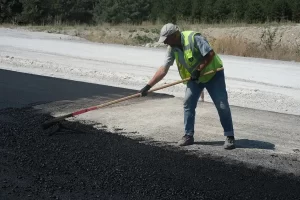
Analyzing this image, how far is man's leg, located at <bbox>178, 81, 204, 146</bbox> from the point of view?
664cm

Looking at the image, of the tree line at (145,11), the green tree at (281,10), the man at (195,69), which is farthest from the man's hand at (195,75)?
the green tree at (281,10)

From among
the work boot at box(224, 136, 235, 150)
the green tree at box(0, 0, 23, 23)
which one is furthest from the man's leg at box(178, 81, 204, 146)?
the green tree at box(0, 0, 23, 23)

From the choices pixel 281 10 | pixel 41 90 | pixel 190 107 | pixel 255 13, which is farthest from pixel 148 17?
pixel 190 107

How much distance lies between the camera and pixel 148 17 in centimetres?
4075

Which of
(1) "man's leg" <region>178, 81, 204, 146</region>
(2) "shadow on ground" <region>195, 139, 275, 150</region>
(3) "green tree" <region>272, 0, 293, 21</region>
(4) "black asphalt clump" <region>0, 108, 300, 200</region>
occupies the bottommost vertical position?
(4) "black asphalt clump" <region>0, 108, 300, 200</region>

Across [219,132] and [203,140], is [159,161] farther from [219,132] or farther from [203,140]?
[219,132]

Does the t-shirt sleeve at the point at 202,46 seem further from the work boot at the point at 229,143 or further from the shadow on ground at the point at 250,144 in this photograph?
the shadow on ground at the point at 250,144

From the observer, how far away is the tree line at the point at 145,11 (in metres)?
33.3

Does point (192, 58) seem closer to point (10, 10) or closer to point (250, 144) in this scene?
point (250, 144)

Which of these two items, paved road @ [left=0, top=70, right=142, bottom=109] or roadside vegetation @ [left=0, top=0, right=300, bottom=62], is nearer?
paved road @ [left=0, top=70, right=142, bottom=109]

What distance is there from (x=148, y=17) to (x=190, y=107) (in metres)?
34.7

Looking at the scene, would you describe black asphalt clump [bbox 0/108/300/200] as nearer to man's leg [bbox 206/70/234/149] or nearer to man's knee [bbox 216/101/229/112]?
man's leg [bbox 206/70/234/149]

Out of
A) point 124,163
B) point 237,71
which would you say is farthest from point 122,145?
point 237,71

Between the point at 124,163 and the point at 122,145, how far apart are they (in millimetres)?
761
